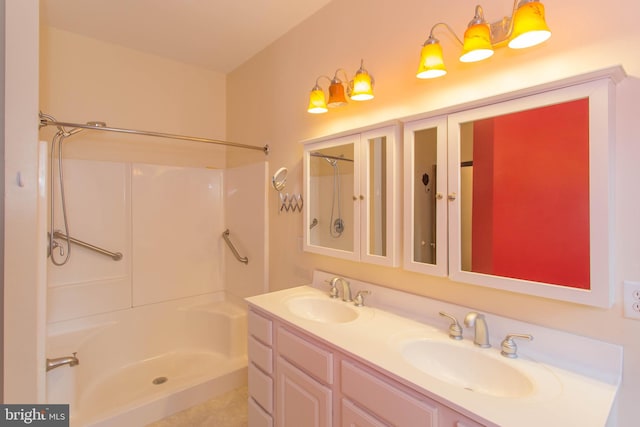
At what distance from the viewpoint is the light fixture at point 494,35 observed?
3.43 feet

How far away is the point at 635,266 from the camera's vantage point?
3.26 feet

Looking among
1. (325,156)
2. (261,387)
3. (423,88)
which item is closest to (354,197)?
(325,156)

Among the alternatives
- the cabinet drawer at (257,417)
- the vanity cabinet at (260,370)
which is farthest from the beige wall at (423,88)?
the cabinet drawer at (257,417)

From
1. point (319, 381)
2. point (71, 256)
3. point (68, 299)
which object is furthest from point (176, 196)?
point (319, 381)

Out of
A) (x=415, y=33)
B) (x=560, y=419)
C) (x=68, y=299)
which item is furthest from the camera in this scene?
(x=68, y=299)

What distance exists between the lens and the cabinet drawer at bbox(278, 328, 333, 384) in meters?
1.32

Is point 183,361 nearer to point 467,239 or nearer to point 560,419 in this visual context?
point 467,239

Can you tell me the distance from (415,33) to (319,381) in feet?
5.56

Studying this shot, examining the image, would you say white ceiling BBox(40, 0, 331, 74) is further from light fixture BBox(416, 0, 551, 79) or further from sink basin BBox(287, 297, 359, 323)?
sink basin BBox(287, 297, 359, 323)

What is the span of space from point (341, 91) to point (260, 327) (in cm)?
139

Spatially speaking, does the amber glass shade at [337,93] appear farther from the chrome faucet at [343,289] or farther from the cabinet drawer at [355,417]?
the cabinet drawer at [355,417]

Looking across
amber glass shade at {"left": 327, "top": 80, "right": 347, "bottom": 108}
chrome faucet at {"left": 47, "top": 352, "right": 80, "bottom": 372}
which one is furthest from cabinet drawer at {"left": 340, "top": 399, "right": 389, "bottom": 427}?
chrome faucet at {"left": 47, "top": 352, "right": 80, "bottom": 372}

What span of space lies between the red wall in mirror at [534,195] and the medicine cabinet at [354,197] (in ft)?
1.38

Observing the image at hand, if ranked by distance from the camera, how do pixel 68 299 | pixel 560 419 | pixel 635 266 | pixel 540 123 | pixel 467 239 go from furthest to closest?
pixel 68 299 → pixel 467 239 → pixel 540 123 → pixel 635 266 → pixel 560 419
